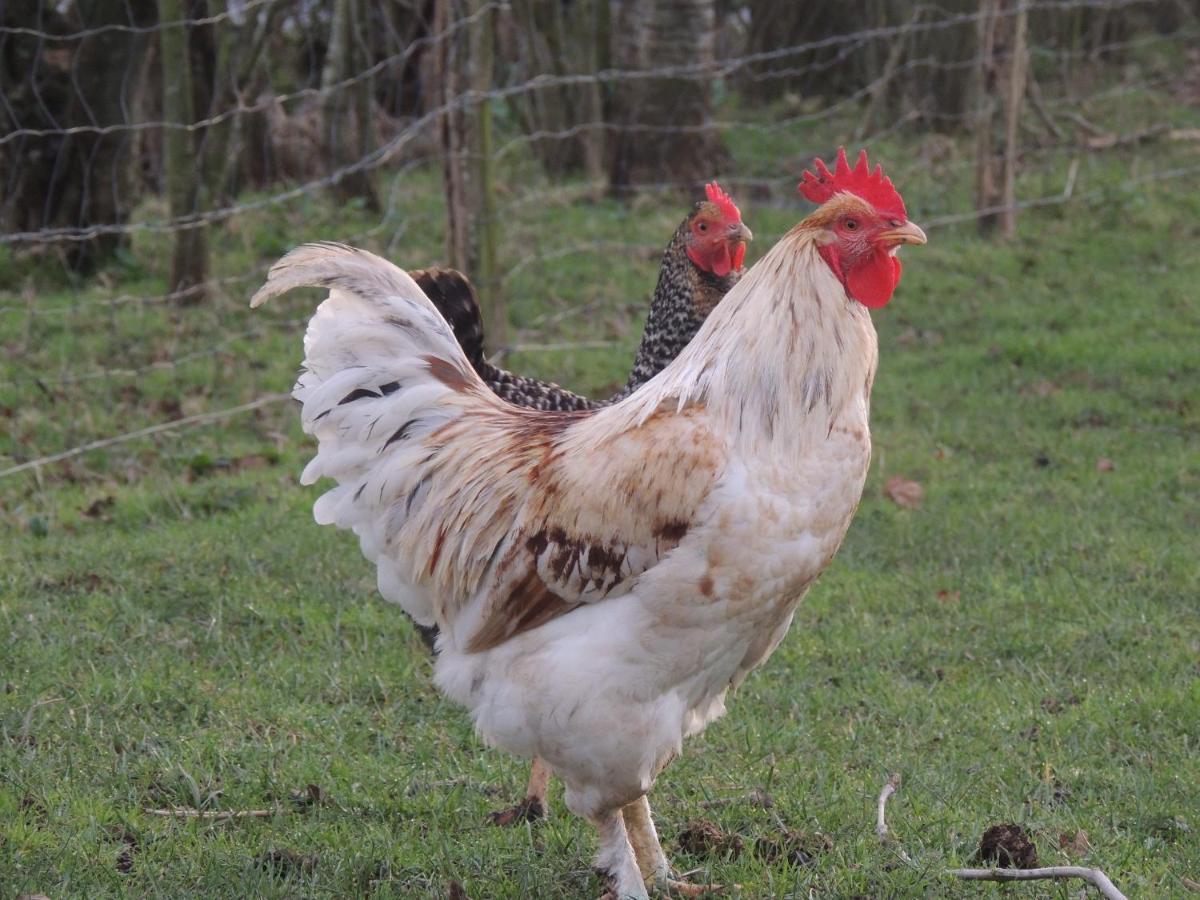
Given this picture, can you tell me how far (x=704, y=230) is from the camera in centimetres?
502

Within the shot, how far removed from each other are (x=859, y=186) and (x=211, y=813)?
2466 mm

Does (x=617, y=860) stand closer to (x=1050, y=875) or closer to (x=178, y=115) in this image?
(x=1050, y=875)

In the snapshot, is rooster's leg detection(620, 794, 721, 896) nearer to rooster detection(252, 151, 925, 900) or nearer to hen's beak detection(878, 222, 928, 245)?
rooster detection(252, 151, 925, 900)

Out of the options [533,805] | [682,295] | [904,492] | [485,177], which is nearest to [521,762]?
[533,805]

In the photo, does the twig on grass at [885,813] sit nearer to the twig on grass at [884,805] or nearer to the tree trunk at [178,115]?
the twig on grass at [884,805]

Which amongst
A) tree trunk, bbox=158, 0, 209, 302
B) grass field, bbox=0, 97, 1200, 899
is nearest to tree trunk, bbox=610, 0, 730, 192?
grass field, bbox=0, 97, 1200, 899

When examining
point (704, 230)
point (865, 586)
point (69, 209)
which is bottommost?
point (865, 586)

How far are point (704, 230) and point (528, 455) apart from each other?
1.65 metres

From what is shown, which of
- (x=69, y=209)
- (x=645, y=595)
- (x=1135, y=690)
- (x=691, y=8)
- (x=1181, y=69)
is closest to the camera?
(x=645, y=595)

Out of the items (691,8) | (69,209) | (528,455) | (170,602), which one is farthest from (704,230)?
(691,8)

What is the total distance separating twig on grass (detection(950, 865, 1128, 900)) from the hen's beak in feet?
5.09

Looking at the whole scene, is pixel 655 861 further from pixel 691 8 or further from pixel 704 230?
pixel 691 8

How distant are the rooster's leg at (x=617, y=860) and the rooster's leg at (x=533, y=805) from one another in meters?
0.51

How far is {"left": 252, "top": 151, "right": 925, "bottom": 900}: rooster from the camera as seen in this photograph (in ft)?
10.7
